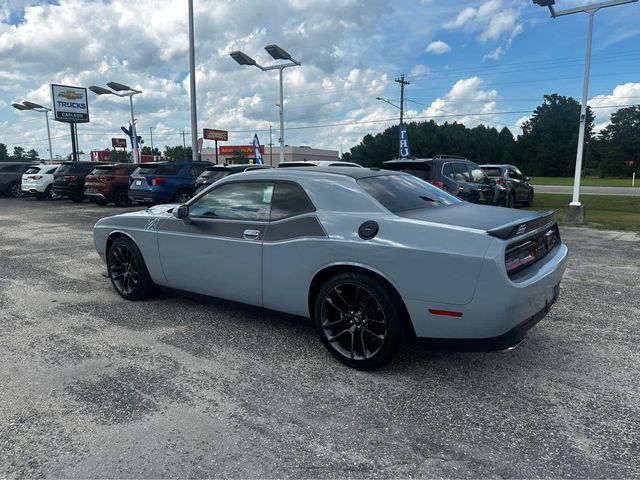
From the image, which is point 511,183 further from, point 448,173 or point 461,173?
point 448,173

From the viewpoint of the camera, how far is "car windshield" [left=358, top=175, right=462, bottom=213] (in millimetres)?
3707

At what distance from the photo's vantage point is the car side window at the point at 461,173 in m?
10.6

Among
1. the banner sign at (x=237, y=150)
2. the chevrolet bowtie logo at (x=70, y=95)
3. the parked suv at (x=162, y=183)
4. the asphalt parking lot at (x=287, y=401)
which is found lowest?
the asphalt parking lot at (x=287, y=401)

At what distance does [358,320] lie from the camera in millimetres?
3461

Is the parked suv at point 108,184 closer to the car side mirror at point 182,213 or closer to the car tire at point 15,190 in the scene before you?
the car tire at point 15,190

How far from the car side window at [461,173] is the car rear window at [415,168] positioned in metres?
0.70

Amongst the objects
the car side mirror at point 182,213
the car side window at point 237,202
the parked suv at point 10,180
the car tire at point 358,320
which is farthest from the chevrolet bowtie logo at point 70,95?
the car tire at point 358,320

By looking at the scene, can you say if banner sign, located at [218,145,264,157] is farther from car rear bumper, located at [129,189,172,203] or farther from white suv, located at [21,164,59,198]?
car rear bumper, located at [129,189,172,203]

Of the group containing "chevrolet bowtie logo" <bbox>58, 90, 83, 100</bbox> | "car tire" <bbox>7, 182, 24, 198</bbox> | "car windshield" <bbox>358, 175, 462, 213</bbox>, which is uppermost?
"chevrolet bowtie logo" <bbox>58, 90, 83, 100</bbox>

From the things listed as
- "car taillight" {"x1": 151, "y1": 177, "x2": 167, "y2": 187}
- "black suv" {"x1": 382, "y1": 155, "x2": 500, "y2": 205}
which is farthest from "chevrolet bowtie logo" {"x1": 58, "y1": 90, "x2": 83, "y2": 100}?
"black suv" {"x1": 382, "y1": 155, "x2": 500, "y2": 205}

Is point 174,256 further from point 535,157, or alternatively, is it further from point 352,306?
point 535,157

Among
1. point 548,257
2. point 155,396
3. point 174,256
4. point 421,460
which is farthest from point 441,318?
point 174,256

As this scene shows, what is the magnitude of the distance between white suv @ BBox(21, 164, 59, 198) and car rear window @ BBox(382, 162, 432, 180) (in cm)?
1622

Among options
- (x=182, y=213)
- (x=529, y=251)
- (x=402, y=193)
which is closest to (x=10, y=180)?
(x=182, y=213)
